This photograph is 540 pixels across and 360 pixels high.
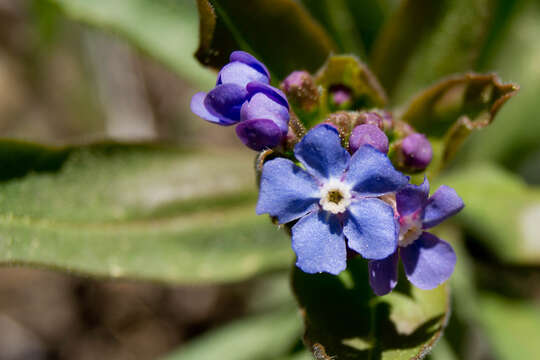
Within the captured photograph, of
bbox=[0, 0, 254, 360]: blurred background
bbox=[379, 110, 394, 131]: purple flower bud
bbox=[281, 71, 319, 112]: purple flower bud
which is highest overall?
bbox=[281, 71, 319, 112]: purple flower bud

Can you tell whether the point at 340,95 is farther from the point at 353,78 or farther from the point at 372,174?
the point at 372,174

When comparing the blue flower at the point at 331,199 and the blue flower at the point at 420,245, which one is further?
the blue flower at the point at 420,245

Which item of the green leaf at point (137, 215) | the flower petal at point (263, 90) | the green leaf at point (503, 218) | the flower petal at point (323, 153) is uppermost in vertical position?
the flower petal at point (263, 90)

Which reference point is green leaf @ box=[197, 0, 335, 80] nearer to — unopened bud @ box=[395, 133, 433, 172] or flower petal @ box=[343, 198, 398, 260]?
unopened bud @ box=[395, 133, 433, 172]

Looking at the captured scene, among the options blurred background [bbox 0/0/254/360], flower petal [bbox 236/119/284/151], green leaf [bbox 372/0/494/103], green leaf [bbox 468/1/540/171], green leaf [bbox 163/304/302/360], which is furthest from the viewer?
blurred background [bbox 0/0/254/360]

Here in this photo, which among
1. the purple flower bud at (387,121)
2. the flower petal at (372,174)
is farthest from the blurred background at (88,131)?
the flower petal at (372,174)

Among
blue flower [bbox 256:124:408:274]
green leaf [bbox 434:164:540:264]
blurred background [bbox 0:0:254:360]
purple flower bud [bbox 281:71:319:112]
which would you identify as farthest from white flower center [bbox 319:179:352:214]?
blurred background [bbox 0:0:254:360]

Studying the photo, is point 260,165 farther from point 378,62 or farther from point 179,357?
point 179,357

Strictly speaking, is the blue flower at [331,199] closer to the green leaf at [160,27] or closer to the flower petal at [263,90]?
the flower petal at [263,90]
